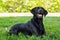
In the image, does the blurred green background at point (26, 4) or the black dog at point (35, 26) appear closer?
the black dog at point (35, 26)

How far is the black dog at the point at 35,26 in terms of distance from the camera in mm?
7152

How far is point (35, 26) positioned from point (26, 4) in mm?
6348

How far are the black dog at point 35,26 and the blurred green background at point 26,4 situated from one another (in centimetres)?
608

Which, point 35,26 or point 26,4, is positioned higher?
point 35,26

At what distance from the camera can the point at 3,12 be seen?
13.5 metres

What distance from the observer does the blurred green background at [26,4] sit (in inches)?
535

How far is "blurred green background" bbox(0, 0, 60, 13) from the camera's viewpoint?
13.6 meters

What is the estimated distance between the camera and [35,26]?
734 centimetres

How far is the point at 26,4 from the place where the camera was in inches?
535

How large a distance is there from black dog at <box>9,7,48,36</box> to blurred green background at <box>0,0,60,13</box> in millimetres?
6078

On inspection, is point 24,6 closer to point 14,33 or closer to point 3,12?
point 3,12

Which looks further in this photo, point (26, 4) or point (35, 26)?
point (26, 4)

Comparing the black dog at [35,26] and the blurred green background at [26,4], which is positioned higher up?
the black dog at [35,26]

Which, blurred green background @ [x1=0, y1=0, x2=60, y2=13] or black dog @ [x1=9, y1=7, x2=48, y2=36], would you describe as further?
blurred green background @ [x1=0, y1=0, x2=60, y2=13]
